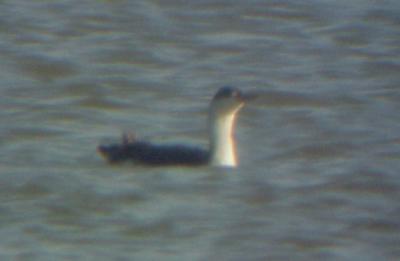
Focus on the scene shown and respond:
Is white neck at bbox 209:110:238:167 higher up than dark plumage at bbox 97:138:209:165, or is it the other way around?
white neck at bbox 209:110:238:167

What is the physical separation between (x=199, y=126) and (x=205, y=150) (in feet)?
4.77

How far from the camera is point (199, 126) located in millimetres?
19469

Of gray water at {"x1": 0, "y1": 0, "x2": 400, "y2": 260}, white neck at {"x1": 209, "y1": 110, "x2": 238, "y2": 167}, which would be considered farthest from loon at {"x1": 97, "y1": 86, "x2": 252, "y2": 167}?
gray water at {"x1": 0, "y1": 0, "x2": 400, "y2": 260}

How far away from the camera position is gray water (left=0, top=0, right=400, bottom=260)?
15562 millimetres

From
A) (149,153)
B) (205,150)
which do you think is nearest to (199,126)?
(205,150)

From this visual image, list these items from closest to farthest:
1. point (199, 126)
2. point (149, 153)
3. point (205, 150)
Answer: point (149, 153) → point (205, 150) → point (199, 126)

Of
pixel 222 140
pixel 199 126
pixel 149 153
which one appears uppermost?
pixel 199 126

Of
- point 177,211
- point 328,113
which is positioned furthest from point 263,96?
point 177,211

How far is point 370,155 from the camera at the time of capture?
→ 18.3m

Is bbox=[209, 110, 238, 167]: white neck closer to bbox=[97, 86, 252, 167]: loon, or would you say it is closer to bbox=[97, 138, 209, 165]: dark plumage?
bbox=[97, 86, 252, 167]: loon

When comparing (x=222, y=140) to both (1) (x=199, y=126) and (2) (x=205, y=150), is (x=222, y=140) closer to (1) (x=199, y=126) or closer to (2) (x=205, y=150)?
(2) (x=205, y=150)

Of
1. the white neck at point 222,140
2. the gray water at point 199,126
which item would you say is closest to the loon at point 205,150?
the white neck at point 222,140

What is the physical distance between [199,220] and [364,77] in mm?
5788

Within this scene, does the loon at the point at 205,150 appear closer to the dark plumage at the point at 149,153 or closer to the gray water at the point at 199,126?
the dark plumage at the point at 149,153
